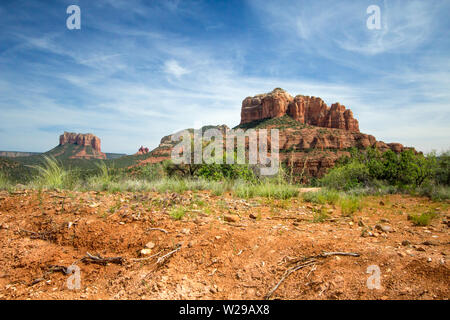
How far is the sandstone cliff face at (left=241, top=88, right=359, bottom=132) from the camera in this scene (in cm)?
8888

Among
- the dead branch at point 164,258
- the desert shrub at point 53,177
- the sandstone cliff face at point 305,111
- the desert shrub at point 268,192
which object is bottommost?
the dead branch at point 164,258

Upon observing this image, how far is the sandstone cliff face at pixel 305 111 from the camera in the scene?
88875mm

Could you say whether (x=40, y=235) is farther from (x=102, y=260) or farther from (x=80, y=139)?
(x=80, y=139)

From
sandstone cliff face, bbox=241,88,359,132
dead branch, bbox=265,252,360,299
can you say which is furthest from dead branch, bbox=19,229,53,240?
sandstone cliff face, bbox=241,88,359,132

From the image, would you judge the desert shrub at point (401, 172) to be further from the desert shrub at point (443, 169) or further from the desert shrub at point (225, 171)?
the desert shrub at point (225, 171)

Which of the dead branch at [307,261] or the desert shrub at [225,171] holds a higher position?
the desert shrub at [225,171]

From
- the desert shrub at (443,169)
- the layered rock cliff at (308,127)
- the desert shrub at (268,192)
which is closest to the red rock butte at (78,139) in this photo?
the layered rock cliff at (308,127)

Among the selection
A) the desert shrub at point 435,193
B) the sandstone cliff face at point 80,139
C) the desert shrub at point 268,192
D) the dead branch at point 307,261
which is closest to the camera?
the dead branch at point 307,261

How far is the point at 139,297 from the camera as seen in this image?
1.86m

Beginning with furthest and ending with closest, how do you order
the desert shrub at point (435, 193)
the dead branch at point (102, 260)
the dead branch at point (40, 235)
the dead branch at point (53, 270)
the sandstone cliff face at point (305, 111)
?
the sandstone cliff face at point (305, 111) → the desert shrub at point (435, 193) → the dead branch at point (40, 235) → the dead branch at point (102, 260) → the dead branch at point (53, 270)

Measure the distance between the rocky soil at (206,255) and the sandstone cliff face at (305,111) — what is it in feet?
290

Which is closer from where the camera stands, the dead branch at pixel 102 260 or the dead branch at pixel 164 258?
the dead branch at pixel 164 258

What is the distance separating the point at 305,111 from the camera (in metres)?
94.2

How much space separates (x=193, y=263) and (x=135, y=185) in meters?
4.66
